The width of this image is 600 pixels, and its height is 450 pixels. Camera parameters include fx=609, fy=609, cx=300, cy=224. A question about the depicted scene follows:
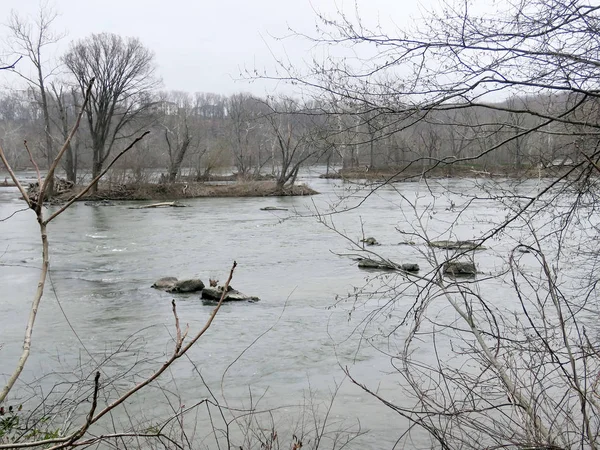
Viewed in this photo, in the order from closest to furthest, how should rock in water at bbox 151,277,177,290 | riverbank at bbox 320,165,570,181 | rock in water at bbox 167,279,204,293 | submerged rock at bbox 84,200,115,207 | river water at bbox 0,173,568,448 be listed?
riverbank at bbox 320,165,570,181
river water at bbox 0,173,568,448
rock in water at bbox 167,279,204,293
rock in water at bbox 151,277,177,290
submerged rock at bbox 84,200,115,207

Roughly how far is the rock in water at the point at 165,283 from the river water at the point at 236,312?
28 centimetres

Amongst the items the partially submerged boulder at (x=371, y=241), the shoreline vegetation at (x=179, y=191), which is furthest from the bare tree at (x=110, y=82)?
the partially submerged boulder at (x=371, y=241)

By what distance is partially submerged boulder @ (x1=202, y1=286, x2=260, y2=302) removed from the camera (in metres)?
11.2

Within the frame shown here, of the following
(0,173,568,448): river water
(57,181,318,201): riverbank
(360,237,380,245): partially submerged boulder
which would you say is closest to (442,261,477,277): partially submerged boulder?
(0,173,568,448): river water

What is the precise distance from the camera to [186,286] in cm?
1219

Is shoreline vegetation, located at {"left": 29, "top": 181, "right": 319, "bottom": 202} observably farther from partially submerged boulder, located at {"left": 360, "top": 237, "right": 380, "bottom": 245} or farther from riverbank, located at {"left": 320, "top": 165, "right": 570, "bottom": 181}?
riverbank, located at {"left": 320, "top": 165, "right": 570, "bottom": 181}

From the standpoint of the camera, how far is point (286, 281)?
1298 centimetres

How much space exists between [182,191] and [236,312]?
A: 28.4 metres

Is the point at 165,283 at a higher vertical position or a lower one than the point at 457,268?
lower

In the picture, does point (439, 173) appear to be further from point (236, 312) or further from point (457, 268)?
point (236, 312)

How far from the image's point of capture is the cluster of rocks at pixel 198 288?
11227 mm

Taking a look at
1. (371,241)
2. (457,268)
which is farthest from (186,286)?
(371,241)

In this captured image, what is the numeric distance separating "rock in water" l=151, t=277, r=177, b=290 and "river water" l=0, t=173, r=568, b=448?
10.9 inches

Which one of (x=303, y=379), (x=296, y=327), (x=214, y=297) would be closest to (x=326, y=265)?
(x=214, y=297)
